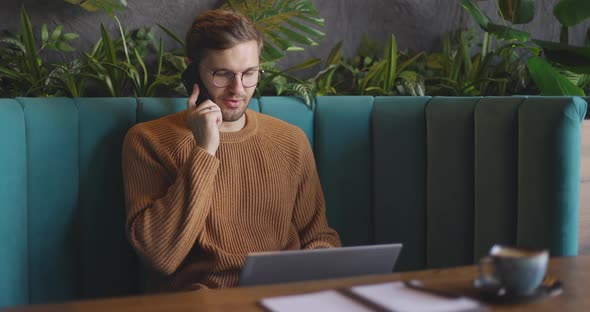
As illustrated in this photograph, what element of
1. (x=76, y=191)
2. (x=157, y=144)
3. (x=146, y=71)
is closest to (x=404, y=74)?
(x=146, y=71)

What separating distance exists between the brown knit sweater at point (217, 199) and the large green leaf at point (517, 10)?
1188mm

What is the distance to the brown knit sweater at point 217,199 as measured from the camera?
1745 millimetres

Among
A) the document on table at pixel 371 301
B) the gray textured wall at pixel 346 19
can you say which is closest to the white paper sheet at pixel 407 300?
the document on table at pixel 371 301

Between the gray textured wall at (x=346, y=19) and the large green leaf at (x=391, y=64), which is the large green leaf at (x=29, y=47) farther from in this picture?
the large green leaf at (x=391, y=64)

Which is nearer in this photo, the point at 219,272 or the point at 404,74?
the point at 219,272

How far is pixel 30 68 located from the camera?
2.13m

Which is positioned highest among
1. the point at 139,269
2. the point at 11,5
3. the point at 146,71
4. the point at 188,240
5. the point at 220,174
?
the point at 11,5

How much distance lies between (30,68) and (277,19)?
0.87m

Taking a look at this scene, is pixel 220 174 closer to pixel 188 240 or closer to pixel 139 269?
pixel 188 240

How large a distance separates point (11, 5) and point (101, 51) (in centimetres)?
32

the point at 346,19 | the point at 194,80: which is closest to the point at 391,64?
the point at 346,19

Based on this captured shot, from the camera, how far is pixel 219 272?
1.84 metres

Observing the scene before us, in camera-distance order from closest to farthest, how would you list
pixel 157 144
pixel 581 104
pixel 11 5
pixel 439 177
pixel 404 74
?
pixel 581 104, pixel 157 144, pixel 439 177, pixel 11 5, pixel 404 74

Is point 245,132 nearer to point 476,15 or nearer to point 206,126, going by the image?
point 206,126
